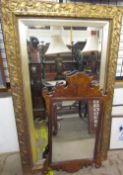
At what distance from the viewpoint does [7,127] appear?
141 centimetres

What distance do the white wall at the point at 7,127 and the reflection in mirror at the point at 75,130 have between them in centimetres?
41

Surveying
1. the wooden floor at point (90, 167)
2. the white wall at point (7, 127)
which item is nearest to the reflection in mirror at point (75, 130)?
the wooden floor at point (90, 167)

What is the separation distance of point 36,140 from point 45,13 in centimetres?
93

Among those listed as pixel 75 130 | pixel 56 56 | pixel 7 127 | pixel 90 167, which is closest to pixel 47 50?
pixel 56 56

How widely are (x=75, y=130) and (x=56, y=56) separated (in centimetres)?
58

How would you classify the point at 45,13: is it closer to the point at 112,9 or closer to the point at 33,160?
→ the point at 112,9

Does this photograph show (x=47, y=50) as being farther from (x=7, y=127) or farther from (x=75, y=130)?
(x=7, y=127)

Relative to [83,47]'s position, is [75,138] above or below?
below

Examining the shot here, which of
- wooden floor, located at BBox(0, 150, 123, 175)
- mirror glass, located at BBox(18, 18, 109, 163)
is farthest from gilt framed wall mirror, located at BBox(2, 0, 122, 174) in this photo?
wooden floor, located at BBox(0, 150, 123, 175)

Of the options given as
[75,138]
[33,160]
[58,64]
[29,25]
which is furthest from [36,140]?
[29,25]

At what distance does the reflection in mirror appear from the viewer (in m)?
1.16

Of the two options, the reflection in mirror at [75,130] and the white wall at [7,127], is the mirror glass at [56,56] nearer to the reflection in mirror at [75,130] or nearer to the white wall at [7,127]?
the reflection in mirror at [75,130]

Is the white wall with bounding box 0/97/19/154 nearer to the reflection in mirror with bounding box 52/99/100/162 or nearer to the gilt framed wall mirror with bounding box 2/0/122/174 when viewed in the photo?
the gilt framed wall mirror with bounding box 2/0/122/174

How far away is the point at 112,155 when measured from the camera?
1.52m
